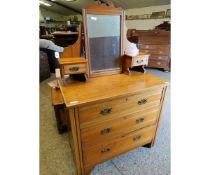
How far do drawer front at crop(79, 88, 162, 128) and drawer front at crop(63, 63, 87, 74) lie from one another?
34 centimetres

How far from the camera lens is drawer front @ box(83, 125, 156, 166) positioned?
1.25 metres

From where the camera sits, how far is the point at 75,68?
1221 mm

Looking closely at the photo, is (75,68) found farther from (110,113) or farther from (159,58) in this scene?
(159,58)

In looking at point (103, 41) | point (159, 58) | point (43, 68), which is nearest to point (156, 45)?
point (159, 58)

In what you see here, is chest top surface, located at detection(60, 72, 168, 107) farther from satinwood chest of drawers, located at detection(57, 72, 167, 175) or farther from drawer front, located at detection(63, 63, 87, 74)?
drawer front, located at detection(63, 63, 87, 74)

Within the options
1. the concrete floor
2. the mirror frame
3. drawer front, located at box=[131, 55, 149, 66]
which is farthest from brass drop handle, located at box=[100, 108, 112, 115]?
the concrete floor

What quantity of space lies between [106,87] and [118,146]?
0.57m

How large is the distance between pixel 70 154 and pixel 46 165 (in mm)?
249

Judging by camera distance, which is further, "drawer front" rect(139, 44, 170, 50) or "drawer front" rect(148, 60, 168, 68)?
"drawer front" rect(148, 60, 168, 68)
